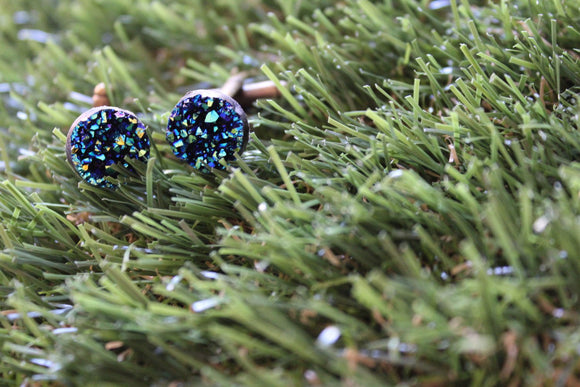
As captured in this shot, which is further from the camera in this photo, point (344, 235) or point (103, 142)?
point (103, 142)

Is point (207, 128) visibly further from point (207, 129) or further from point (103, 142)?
point (103, 142)

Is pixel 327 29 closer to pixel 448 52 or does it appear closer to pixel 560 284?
pixel 448 52

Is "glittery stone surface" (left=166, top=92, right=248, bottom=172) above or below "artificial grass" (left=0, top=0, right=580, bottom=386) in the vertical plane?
above

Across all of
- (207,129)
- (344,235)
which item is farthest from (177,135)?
(344,235)

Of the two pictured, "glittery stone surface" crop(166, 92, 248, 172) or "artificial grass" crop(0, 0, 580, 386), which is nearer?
"artificial grass" crop(0, 0, 580, 386)

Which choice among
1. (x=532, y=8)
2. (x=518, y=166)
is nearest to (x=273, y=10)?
(x=532, y=8)

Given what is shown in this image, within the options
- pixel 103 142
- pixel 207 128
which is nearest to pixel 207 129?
pixel 207 128
